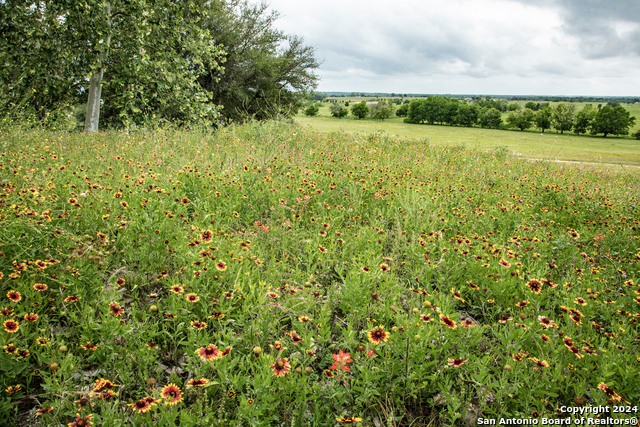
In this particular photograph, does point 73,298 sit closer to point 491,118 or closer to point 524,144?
point 524,144

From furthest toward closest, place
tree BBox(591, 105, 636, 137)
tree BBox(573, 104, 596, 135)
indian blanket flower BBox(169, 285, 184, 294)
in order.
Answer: tree BBox(573, 104, 596, 135) < tree BBox(591, 105, 636, 137) < indian blanket flower BBox(169, 285, 184, 294)

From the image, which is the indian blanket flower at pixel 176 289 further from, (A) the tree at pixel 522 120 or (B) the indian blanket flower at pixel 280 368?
(A) the tree at pixel 522 120

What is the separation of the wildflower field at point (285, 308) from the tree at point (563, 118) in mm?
66653

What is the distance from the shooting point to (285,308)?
198 centimetres

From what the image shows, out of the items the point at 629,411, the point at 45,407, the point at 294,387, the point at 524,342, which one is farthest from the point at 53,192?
the point at 629,411

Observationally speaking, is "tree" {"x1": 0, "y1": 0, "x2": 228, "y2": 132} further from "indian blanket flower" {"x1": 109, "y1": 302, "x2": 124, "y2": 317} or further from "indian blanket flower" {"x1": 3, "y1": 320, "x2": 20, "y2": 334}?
"indian blanket flower" {"x1": 109, "y1": 302, "x2": 124, "y2": 317}

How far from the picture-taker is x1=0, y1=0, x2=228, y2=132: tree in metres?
8.20

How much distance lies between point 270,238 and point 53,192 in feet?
8.05

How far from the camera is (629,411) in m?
1.70

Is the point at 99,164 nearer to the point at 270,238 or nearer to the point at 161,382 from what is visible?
the point at 270,238

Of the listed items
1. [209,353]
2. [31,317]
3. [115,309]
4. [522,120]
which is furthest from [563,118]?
[31,317]

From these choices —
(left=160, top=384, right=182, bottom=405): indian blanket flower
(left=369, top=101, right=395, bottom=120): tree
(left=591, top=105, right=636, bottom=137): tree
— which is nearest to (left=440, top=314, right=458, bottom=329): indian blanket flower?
(left=160, top=384, right=182, bottom=405): indian blanket flower

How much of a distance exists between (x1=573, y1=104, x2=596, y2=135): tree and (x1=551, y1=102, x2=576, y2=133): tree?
1313mm

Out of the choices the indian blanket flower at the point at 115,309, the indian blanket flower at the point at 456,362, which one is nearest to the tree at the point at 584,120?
the indian blanket flower at the point at 456,362
